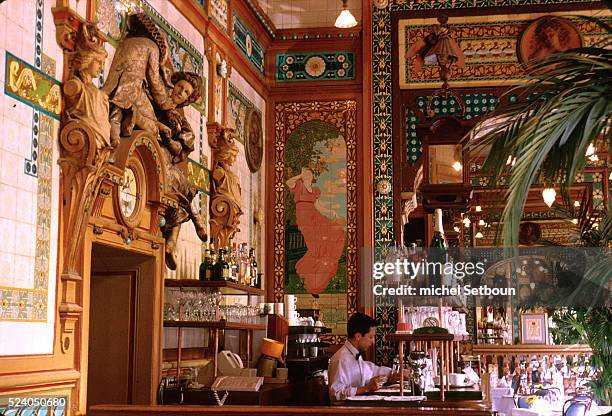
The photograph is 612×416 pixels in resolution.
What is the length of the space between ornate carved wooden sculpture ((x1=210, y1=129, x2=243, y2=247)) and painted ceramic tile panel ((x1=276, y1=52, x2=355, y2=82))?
3.09 meters

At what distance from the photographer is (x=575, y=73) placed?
4328 mm

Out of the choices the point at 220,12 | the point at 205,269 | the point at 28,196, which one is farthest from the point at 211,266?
the point at 220,12

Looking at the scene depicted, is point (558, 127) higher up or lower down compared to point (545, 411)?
higher up

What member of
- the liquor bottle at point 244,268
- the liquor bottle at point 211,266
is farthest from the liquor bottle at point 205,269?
the liquor bottle at point 244,268

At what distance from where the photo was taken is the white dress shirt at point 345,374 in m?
7.71

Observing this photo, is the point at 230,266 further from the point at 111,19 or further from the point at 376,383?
the point at 111,19

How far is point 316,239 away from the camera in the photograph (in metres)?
12.8

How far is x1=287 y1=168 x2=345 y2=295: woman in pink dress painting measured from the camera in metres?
12.8

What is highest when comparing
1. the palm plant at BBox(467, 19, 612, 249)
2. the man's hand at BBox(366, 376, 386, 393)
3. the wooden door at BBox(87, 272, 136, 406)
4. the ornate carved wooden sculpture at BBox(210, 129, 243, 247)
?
the ornate carved wooden sculpture at BBox(210, 129, 243, 247)

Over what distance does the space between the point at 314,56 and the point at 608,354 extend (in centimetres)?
574

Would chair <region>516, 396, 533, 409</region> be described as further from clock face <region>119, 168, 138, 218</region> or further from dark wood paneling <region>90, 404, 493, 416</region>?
clock face <region>119, 168, 138, 218</region>

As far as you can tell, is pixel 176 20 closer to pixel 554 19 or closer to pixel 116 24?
pixel 116 24

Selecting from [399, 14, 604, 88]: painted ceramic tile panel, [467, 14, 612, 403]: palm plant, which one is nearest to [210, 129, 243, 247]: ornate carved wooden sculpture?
[399, 14, 604, 88]: painted ceramic tile panel

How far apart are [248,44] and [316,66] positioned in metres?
1.45
